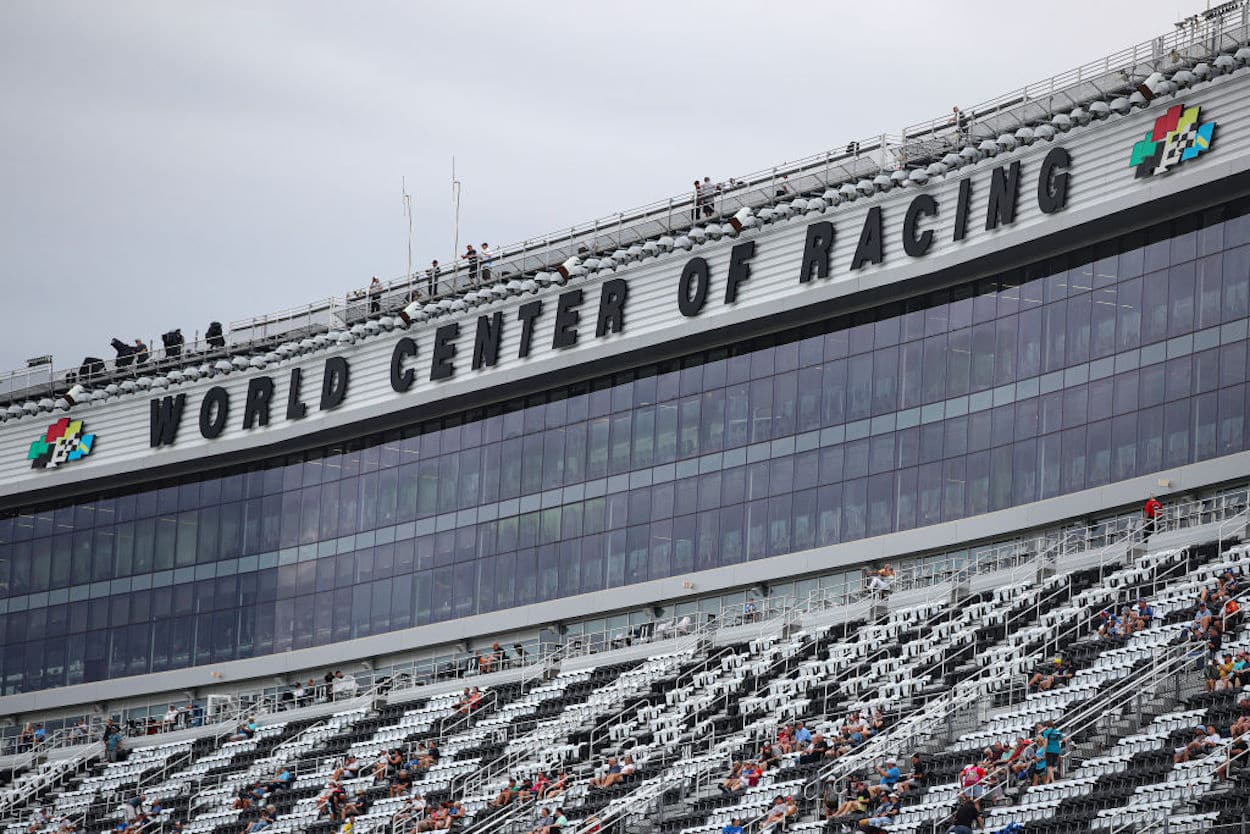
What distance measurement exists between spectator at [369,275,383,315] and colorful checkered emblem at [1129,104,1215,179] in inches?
850

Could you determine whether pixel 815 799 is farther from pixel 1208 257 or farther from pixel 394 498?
pixel 394 498

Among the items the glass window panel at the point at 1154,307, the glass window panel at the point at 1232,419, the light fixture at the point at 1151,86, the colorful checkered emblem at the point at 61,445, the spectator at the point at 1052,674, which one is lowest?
the spectator at the point at 1052,674

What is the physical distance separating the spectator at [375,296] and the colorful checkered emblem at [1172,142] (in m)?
21.6

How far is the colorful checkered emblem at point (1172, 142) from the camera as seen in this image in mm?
46281

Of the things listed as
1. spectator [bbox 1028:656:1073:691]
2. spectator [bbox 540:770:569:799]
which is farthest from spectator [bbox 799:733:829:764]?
spectator [bbox 540:770:569:799]

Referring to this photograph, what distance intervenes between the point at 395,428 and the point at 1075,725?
2790 centimetres

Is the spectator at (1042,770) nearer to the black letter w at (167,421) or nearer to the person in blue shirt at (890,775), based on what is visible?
the person in blue shirt at (890,775)

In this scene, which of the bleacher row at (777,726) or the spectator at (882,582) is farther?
the spectator at (882,582)

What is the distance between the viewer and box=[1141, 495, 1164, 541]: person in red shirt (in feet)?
149

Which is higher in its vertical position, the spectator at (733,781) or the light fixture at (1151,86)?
the light fixture at (1151,86)

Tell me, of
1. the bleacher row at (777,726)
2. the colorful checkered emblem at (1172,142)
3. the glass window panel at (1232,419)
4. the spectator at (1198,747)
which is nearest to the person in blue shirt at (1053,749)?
the bleacher row at (777,726)

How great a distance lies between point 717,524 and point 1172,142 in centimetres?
1408

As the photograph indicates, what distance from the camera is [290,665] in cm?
6153

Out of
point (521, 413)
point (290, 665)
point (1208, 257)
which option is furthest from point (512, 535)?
point (1208, 257)
